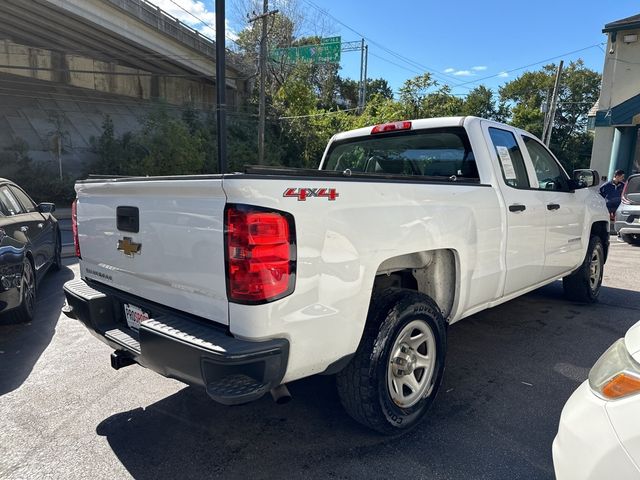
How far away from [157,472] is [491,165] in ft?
10.6

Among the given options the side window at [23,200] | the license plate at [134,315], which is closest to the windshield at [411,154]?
the license plate at [134,315]

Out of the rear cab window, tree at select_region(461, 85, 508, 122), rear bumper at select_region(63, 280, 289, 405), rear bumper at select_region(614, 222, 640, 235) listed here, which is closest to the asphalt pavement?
rear bumper at select_region(63, 280, 289, 405)

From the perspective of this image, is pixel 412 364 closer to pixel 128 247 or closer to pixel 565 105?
pixel 128 247

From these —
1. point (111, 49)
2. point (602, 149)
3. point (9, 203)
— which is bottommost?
point (9, 203)

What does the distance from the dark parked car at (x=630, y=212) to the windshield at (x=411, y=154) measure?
9087 millimetres

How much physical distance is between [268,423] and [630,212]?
11155 mm

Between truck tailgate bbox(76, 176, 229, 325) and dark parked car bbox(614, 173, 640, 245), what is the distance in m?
11.5

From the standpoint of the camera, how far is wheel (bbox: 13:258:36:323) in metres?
4.69

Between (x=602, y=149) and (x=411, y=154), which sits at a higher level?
(x=602, y=149)

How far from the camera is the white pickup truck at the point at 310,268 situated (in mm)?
2047

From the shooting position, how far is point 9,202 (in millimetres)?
5387

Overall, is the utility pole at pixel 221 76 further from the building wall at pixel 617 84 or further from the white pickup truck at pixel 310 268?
the building wall at pixel 617 84

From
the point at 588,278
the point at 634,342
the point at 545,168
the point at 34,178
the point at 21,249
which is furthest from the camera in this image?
the point at 34,178

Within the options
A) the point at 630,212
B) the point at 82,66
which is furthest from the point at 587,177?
the point at 82,66
